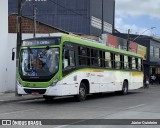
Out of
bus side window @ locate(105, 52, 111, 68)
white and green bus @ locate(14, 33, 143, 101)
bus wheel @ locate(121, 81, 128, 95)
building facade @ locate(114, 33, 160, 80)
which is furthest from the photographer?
building facade @ locate(114, 33, 160, 80)

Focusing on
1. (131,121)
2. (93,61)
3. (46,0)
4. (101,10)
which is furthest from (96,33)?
(131,121)

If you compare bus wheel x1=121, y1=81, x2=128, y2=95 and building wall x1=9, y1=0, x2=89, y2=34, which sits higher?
building wall x1=9, y1=0, x2=89, y2=34

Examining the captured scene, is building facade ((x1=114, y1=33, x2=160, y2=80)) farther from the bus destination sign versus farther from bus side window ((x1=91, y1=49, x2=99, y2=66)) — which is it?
the bus destination sign

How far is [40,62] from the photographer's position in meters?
19.5

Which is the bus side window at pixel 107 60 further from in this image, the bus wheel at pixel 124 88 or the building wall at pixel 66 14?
the building wall at pixel 66 14

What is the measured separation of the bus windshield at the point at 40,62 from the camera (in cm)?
1936

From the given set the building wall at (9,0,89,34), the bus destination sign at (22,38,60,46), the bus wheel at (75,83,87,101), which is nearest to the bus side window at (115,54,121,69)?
the bus wheel at (75,83,87,101)

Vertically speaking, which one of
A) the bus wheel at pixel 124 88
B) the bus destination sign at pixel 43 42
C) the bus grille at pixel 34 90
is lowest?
the bus wheel at pixel 124 88

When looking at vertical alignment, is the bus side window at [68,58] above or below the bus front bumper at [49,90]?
above

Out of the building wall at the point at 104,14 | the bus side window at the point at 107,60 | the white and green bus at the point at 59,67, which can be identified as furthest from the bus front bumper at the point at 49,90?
the building wall at the point at 104,14

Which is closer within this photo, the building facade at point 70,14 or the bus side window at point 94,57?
the bus side window at point 94,57

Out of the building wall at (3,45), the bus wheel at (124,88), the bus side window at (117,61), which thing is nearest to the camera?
the bus side window at (117,61)

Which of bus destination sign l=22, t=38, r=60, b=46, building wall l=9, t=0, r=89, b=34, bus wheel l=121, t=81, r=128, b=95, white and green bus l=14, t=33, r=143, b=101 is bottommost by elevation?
bus wheel l=121, t=81, r=128, b=95

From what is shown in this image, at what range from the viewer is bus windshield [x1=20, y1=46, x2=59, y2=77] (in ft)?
63.5
